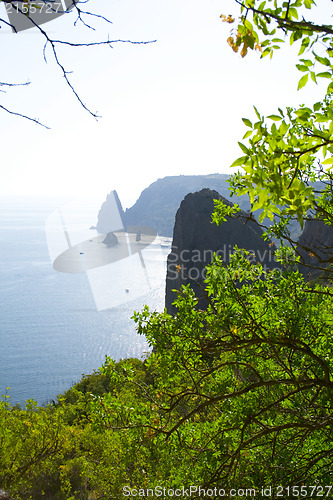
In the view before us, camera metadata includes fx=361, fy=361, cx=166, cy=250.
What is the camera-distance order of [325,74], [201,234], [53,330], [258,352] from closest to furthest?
[325,74] → [258,352] → [201,234] → [53,330]

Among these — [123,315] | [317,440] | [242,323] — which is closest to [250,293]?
[242,323]

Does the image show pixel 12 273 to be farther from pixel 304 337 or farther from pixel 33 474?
pixel 304 337

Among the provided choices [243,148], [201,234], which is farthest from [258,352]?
[201,234]

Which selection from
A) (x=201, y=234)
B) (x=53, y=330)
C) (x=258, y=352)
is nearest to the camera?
(x=258, y=352)

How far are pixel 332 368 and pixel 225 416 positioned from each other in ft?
4.50

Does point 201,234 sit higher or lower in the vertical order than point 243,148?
lower

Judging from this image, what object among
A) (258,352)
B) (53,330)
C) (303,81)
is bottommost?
(53,330)

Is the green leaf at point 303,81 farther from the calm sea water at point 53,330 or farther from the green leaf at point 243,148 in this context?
the calm sea water at point 53,330

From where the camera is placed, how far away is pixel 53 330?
84.1 meters

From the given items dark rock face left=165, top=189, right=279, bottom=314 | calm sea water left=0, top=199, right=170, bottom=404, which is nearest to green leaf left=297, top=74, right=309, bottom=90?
dark rock face left=165, top=189, right=279, bottom=314

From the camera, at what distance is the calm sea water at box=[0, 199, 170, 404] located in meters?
62.8

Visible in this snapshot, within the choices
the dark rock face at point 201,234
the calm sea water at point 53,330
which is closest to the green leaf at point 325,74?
the dark rock face at point 201,234

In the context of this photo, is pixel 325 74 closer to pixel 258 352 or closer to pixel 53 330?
pixel 258 352

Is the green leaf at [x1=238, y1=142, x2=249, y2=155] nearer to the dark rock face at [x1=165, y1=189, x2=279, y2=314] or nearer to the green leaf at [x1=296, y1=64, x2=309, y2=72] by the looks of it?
the green leaf at [x1=296, y1=64, x2=309, y2=72]
